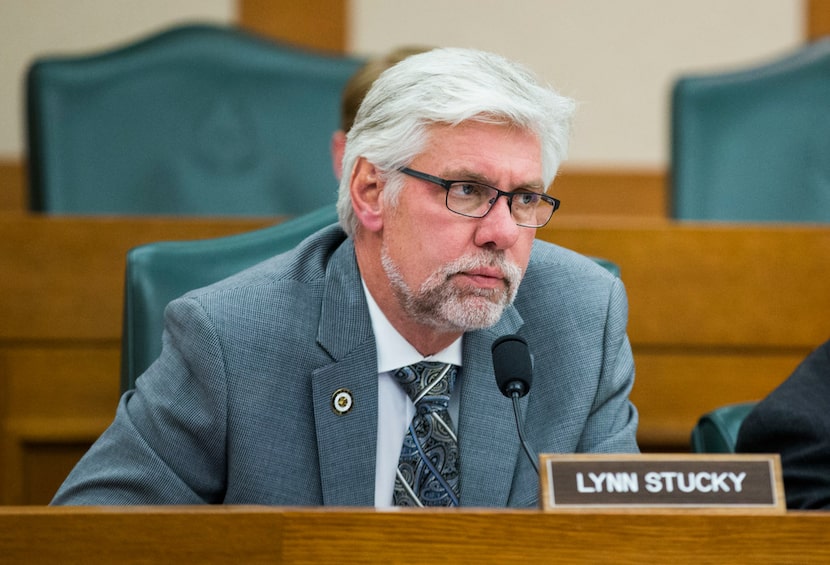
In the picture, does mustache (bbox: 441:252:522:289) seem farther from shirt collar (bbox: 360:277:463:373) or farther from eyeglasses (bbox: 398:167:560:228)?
shirt collar (bbox: 360:277:463:373)

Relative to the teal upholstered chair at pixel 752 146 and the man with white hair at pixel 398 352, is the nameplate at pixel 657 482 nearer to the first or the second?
the man with white hair at pixel 398 352

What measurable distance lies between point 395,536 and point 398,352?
655 mm

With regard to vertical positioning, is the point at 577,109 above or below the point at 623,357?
above

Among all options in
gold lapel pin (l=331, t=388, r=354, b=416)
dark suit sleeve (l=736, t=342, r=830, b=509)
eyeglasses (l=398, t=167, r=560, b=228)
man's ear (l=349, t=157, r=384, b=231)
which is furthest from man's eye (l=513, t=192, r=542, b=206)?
dark suit sleeve (l=736, t=342, r=830, b=509)

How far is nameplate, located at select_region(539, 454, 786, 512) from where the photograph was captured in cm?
114

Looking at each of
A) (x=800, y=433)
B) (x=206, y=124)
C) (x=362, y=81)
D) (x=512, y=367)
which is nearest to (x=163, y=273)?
(x=512, y=367)

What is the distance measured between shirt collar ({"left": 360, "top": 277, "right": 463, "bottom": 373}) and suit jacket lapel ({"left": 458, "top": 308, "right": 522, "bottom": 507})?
0.02m

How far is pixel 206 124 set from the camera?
10.6 ft

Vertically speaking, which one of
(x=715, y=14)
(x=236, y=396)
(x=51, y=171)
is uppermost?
(x=715, y=14)

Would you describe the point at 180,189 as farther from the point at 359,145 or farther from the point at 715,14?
the point at 715,14

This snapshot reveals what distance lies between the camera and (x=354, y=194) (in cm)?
175

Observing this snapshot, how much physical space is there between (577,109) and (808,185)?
1.73 m

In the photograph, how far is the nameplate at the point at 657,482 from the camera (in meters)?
1.14

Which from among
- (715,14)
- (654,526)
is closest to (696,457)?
(654,526)
